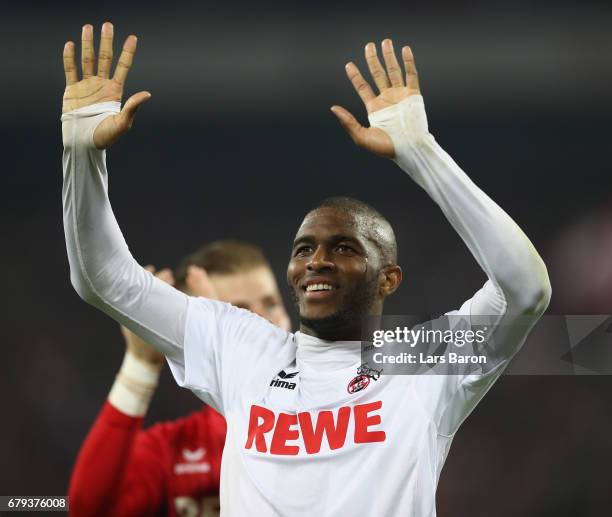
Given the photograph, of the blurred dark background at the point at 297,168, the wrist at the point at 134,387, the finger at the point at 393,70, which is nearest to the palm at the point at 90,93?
the finger at the point at 393,70

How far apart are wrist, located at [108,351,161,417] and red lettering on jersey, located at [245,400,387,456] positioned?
3.32 feet

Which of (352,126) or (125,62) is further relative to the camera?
(125,62)

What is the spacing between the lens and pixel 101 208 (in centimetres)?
215

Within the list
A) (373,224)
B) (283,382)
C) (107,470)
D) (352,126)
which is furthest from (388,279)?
(107,470)

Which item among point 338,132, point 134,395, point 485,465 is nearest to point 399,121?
point 134,395

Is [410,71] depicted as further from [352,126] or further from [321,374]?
[321,374]

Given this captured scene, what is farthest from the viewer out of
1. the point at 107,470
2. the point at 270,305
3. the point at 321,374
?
the point at 270,305

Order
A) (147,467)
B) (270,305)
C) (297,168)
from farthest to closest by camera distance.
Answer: (297,168) → (270,305) → (147,467)

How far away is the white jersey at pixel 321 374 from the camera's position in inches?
79.4

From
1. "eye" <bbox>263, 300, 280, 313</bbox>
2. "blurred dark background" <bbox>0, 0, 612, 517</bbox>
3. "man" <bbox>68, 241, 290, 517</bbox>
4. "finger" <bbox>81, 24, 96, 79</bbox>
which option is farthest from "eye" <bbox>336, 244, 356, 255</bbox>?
"blurred dark background" <bbox>0, 0, 612, 517</bbox>

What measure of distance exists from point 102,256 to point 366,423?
780mm

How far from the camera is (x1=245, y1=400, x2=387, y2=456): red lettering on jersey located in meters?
2.11

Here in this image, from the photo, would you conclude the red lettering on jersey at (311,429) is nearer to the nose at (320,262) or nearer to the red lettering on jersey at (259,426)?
the red lettering on jersey at (259,426)

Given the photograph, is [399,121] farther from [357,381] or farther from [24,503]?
[24,503]
